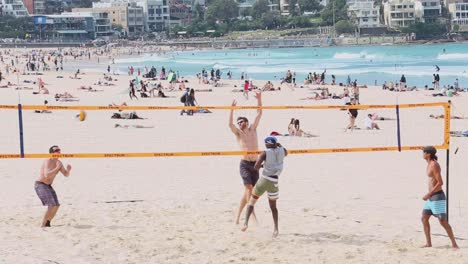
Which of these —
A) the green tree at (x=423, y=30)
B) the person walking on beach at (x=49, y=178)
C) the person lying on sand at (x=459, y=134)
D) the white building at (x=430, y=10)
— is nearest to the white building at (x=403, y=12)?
the white building at (x=430, y=10)

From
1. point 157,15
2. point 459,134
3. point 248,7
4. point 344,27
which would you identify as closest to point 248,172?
point 459,134

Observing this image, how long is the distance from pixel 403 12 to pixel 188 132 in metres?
139

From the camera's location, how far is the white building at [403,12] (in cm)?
15350

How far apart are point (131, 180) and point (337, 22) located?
156 m

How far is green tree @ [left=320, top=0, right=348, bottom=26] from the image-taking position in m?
170

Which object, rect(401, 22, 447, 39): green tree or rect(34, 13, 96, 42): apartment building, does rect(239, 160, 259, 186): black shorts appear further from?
rect(34, 13, 96, 42): apartment building

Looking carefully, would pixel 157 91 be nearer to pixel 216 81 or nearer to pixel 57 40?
pixel 216 81

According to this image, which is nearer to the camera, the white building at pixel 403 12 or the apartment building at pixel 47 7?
the white building at pixel 403 12

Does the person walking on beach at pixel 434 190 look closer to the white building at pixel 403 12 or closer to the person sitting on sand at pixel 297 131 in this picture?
the person sitting on sand at pixel 297 131

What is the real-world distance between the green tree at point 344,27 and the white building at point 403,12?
7409 millimetres

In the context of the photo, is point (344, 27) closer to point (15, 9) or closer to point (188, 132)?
point (15, 9)

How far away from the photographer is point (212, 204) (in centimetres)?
1099

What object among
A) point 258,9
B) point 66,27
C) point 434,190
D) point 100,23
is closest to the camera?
point 434,190

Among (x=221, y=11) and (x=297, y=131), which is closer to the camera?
(x=297, y=131)
